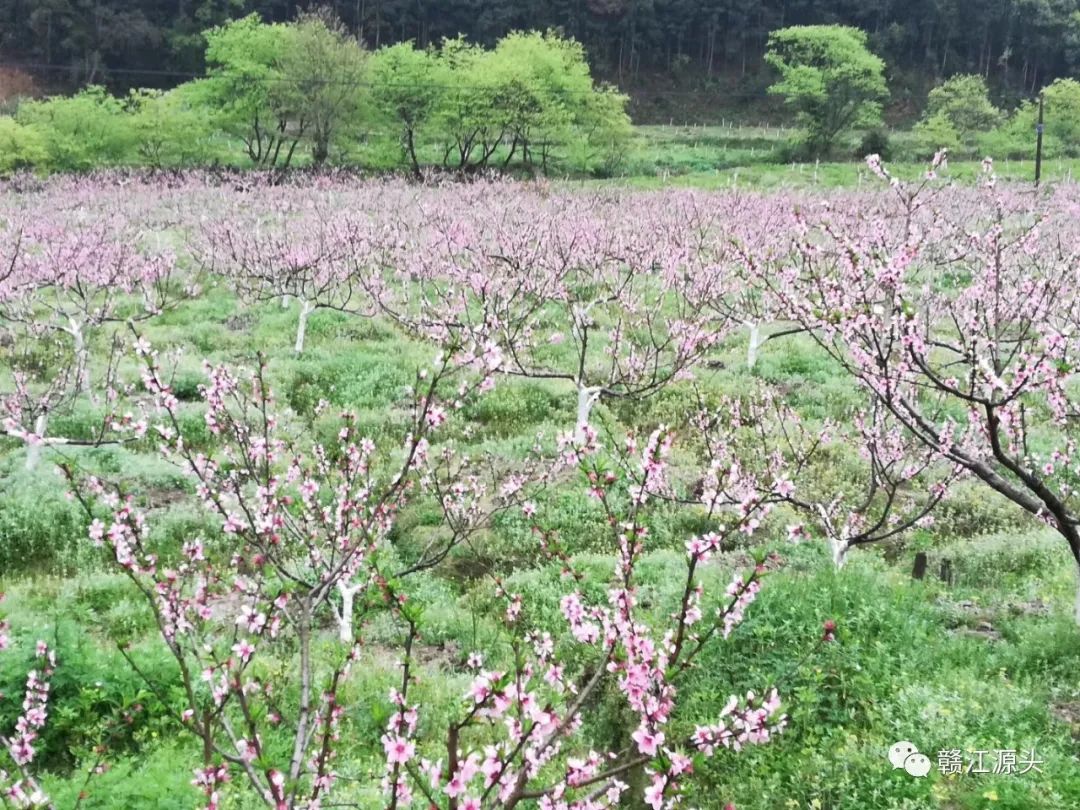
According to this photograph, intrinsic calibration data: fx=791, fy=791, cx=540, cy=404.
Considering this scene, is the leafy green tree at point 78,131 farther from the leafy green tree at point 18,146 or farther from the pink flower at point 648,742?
the pink flower at point 648,742

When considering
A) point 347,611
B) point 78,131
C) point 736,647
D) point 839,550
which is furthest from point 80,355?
point 78,131

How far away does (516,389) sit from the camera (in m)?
17.9

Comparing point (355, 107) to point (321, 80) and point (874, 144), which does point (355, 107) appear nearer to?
point (321, 80)

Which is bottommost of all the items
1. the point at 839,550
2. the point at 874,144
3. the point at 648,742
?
the point at 839,550

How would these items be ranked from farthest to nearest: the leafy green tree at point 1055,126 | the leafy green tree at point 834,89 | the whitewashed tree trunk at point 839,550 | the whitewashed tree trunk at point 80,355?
the leafy green tree at point 834,89
the leafy green tree at point 1055,126
the whitewashed tree trunk at point 80,355
the whitewashed tree trunk at point 839,550

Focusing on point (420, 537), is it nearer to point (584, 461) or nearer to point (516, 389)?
point (516, 389)

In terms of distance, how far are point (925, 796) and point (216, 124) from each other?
5542 cm

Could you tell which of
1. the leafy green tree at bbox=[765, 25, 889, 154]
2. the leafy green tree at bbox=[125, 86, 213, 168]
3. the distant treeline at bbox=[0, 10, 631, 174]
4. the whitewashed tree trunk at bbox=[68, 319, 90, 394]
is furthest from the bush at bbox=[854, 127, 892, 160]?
the whitewashed tree trunk at bbox=[68, 319, 90, 394]

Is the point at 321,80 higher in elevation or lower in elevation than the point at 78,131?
higher

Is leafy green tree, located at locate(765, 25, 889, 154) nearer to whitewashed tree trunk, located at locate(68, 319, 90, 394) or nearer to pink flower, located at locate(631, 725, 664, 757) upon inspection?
whitewashed tree trunk, located at locate(68, 319, 90, 394)

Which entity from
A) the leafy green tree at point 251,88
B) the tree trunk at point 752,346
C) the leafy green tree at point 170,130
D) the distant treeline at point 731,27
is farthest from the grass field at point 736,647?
the distant treeline at point 731,27

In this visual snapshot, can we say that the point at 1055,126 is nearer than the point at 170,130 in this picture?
No

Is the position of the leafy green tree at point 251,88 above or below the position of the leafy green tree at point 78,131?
above

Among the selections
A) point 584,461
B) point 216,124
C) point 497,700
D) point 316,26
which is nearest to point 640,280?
point 584,461
